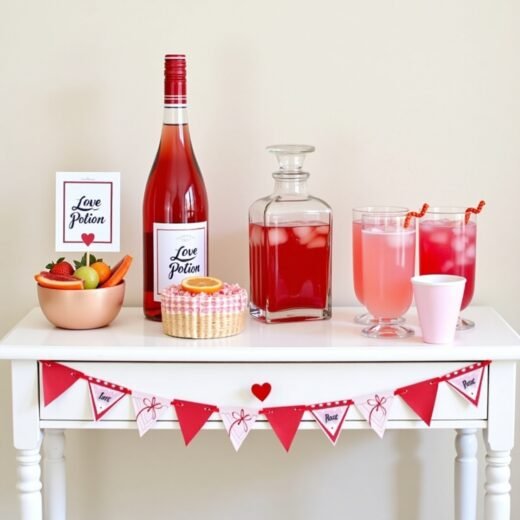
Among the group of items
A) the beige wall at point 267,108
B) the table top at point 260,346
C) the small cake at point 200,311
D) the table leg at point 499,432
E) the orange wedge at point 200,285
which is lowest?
the table leg at point 499,432

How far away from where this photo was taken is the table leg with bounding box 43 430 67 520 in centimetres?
179

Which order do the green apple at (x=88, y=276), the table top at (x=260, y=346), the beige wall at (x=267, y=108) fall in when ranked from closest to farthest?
the table top at (x=260, y=346), the green apple at (x=88, y=276), the beige wall at (x=267, y=108)

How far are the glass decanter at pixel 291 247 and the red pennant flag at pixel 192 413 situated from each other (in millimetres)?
214

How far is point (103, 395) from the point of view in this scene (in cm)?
151

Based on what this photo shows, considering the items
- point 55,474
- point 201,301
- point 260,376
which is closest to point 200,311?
point 201,301

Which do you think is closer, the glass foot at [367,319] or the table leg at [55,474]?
the glass foot at [367,319]

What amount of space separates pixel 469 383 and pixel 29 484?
0.69 metres

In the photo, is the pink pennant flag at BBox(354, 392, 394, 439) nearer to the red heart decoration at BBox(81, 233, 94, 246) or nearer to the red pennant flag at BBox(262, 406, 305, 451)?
the red pennant flag at BBox(262, 406, 305, 451)

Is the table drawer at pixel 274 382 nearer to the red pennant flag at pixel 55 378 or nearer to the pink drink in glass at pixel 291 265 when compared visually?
the red pennant flag at pixel 55 378

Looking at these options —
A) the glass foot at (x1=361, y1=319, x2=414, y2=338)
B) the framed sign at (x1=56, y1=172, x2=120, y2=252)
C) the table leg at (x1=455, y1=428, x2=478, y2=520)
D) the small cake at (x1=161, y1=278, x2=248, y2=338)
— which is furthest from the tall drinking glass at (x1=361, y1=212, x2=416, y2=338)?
the framed sign at (x1=56, y1=172, x2=120, y2=252)

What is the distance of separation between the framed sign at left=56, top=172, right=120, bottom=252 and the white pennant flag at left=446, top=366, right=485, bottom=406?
607mm

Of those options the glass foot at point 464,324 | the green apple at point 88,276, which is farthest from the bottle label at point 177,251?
the glass foot at point 464,324

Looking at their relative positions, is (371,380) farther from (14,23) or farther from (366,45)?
(14,23)

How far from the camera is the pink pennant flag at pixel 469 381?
58.9 inches
